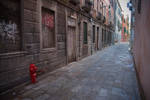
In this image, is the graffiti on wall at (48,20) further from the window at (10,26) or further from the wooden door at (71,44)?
the wooden door at (71,44)

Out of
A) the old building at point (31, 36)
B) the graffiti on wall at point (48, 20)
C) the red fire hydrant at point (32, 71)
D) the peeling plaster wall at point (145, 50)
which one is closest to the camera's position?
the peeling plaster wall at point (145, 50)

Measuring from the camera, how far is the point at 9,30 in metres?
4.33

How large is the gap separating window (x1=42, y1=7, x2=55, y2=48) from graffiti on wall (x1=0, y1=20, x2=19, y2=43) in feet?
5.46

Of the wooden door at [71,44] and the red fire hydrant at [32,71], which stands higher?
the wooden door at [71,44]

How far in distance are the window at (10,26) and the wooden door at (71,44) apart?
440cm

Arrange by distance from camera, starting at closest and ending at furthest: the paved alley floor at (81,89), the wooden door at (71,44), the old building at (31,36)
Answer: the paved alley floor at (81,89) < the old building at (31,36) < the wooden door at (71,44)

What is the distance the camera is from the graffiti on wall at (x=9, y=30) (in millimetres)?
4078

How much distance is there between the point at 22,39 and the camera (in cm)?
474

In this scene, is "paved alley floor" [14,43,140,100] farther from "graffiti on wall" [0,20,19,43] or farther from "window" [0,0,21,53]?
"graffiti on wall" [0,20,19,43]

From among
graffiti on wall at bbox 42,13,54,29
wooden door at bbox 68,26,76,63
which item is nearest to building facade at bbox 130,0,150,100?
graffiti on wall at bbox 42,13,54,29

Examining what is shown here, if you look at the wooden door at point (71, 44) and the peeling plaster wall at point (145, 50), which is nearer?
the peeling plaster wall at point (145, 50)

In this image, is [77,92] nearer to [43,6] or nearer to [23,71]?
[23,71]

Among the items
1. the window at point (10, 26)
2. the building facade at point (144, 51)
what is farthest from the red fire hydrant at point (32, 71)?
the building facade at point (144, 51)

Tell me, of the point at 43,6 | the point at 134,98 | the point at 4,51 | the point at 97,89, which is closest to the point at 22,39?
the point at 4,51
